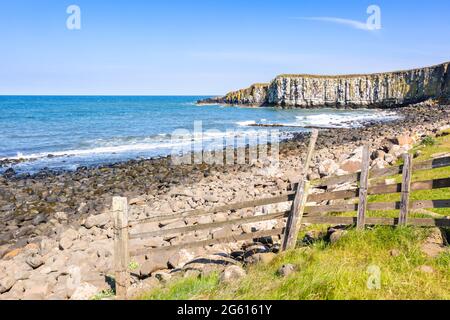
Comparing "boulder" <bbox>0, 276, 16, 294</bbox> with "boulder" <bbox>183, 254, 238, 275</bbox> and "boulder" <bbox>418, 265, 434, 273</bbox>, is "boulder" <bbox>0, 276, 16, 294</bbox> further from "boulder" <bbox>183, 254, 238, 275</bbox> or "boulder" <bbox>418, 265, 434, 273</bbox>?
"boulder" <bbox>418, 265, 434, 273</bbox>

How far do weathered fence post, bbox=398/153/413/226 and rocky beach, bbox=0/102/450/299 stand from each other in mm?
3068

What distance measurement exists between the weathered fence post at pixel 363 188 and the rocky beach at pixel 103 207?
7.62 ft

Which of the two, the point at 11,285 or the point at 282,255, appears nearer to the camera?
the point at 282,255

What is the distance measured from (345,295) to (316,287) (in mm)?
386

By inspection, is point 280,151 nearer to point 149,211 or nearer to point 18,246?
point 149,211

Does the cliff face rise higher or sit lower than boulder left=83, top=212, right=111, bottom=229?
higher

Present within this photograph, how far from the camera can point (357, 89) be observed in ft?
327

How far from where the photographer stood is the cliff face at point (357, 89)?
279ft

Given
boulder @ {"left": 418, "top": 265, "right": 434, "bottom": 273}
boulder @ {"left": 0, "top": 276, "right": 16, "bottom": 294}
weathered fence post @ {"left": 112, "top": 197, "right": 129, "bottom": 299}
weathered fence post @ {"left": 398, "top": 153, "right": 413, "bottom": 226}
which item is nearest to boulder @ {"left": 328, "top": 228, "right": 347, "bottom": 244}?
weathered fence post @ {"left": 398, "top": 153, "right": 413, "bottom": 226}

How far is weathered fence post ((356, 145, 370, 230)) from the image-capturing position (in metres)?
6.93

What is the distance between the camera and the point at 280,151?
91.1 ft

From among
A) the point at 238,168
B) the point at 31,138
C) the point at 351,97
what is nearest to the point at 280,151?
the point at 238,168

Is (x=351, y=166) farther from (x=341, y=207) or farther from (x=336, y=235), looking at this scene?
(x=336, y=235)

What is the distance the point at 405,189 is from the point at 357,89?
330ft
